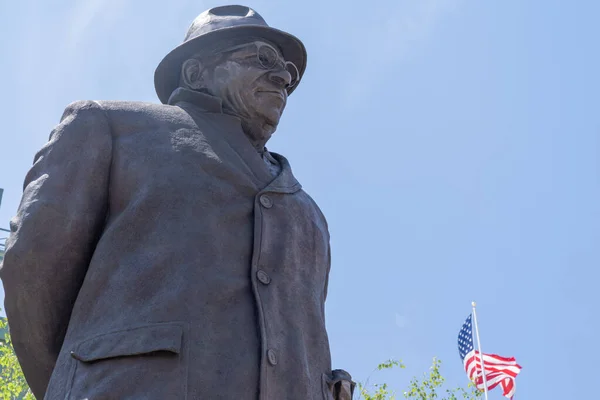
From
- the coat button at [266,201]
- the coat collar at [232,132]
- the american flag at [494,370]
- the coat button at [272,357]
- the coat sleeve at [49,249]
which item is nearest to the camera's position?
the coat button at [272,357]

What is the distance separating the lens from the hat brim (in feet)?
12.9

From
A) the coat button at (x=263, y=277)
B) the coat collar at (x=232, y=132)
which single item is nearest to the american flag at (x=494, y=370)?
the coat collar at (x=232, y=132)

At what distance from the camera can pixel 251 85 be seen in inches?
152

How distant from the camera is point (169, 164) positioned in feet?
11.1

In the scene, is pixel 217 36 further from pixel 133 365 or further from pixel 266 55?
pixel 133 365

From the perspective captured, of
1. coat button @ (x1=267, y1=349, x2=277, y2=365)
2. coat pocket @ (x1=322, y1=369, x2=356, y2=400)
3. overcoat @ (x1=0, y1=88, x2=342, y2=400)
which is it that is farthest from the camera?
coat pocket @ (x1=322, y1=369, x2=356, y2=400)

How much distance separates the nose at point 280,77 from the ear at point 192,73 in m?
0.32

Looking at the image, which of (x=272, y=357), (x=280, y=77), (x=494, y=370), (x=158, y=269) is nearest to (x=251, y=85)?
(x=280, y=77)

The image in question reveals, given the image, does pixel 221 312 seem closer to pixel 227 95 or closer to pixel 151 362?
pixel 151 362

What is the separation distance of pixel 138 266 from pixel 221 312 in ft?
1.08

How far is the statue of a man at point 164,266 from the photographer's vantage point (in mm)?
2904

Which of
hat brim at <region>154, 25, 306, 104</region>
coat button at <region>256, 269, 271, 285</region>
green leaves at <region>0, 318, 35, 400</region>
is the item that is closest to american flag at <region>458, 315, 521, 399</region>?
green leaves at <region>0, 318, 35, 400</region>

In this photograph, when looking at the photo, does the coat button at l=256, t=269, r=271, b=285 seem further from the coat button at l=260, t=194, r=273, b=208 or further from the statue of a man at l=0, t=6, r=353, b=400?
the coat button at l=260, t=194, r=273, b=208

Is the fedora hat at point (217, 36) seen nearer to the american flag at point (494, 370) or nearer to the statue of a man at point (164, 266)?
the statue of a man at point (164, 266)
